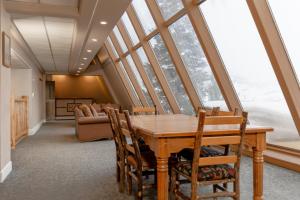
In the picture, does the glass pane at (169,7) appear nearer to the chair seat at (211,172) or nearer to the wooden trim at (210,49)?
the wooden trim at (210,49)

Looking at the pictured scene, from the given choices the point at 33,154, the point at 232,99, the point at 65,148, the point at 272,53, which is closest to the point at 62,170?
the point at 33,154

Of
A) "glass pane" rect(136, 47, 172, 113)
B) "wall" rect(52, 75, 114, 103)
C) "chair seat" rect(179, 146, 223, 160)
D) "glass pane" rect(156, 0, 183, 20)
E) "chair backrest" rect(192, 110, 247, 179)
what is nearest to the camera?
"chair backrest" rect(192, 110, 247, 179)

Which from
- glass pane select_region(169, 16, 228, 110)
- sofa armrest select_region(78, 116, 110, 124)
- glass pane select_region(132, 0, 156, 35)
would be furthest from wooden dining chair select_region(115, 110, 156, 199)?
sofa armrest select_region(78, 116, 110, 124)

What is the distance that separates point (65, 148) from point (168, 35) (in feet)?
11.0

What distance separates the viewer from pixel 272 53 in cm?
339

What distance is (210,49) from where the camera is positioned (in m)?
4.59

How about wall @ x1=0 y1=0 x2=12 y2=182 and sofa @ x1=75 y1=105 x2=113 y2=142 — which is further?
sofa @ x1=75 y1=105 x2=113 y2=142

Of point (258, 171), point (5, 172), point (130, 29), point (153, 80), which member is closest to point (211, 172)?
point (258, 171)

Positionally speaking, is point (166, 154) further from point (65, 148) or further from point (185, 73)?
point (65, 148)

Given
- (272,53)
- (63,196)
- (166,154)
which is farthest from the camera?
(272,53)

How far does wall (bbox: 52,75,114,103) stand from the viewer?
16.0 meters

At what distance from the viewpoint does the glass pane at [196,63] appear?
5246mm

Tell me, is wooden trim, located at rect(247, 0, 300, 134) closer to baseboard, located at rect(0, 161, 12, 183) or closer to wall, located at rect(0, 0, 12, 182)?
wall, located at rect(0, 0, 12, 182)

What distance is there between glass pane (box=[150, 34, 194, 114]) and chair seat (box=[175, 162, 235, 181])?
4.11 meters
